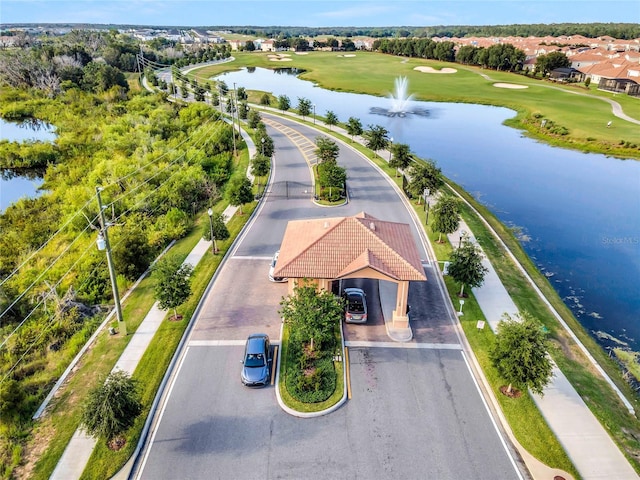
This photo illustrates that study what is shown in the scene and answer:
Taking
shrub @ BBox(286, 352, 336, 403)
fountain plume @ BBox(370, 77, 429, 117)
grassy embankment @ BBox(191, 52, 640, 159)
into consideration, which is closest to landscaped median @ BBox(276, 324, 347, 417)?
shrub @ BBox(286, 352, 336, 403)

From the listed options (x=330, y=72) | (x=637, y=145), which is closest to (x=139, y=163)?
(x=637, y=145)

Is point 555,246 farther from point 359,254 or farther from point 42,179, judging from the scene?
point 42,179

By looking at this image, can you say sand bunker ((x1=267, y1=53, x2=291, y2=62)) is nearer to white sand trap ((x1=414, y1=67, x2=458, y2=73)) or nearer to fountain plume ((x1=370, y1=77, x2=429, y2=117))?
white sand trap ((x1=414, y1=67, x2=458, y2=73))

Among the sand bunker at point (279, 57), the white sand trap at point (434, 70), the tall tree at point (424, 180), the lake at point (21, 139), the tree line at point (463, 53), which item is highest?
the tree line at point (463, 53)

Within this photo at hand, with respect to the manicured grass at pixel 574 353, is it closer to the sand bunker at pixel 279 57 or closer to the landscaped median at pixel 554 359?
the landscaped median at pixel 554 359

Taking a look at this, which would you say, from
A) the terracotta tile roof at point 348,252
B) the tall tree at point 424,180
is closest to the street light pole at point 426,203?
the tall tree at point 424,180

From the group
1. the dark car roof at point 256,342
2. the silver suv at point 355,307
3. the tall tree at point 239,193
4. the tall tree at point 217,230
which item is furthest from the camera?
the tall tree at point 239,193

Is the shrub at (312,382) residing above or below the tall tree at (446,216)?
below
